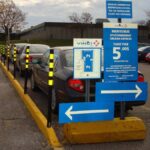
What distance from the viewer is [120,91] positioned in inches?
293

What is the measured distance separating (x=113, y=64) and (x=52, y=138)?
1656 millimetres

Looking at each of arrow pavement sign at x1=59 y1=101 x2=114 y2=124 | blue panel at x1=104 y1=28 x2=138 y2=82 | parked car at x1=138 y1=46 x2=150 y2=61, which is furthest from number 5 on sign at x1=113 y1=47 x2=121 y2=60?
parked car at x1=138 y1=46 x2=150 y2=61

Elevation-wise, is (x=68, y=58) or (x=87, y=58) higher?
(x=87, y=58)

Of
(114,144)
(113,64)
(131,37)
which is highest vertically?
(131,37)

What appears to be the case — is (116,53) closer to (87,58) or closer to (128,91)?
(87,58)

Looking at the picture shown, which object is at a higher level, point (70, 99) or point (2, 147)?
point (70, 99)

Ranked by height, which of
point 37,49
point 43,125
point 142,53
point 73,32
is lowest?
point 43,125

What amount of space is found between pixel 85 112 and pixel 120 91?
76 cm

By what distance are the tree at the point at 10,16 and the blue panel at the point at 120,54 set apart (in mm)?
66043

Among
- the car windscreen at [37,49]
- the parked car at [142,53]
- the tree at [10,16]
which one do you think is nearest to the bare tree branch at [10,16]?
the tree at [10,16]

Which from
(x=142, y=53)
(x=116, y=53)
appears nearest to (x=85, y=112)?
(x=116, y=53)

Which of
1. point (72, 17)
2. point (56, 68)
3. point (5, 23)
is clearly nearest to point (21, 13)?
point (5, 23)

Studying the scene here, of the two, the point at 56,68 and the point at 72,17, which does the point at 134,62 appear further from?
the point at 72,17

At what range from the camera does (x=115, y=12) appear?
7.42 m
